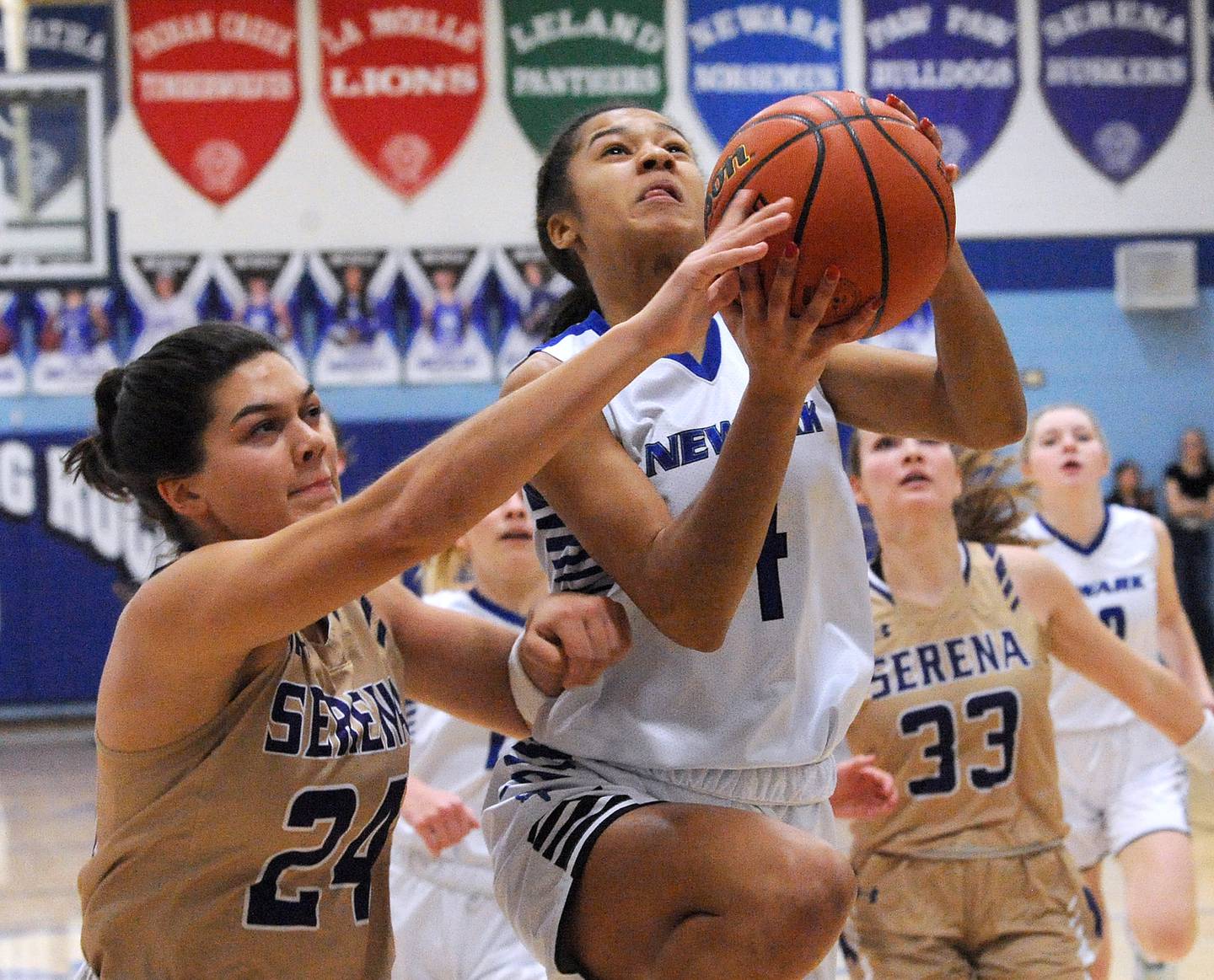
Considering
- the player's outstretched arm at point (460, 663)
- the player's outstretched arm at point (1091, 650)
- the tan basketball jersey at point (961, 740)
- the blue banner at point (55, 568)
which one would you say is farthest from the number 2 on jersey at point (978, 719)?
the blue banner at point (55, 568)

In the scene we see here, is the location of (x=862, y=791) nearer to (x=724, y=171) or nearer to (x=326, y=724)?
(x=326, y=724)

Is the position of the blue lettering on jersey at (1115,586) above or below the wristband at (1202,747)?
above

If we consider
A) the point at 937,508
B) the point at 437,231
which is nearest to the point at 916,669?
the point at 937,508

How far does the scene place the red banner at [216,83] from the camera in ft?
34.3

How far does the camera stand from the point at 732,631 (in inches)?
81.6

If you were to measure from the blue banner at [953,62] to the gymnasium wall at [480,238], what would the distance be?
84 mm

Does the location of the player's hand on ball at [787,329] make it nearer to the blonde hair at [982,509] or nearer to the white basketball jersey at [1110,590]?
the blonde hair at [982,509]

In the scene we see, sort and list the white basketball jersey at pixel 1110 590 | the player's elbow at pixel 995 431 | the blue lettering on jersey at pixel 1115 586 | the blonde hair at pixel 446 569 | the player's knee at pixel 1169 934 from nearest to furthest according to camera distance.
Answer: the player's elbow at pixel 995 431 < the player's knee at pixel 1169 934 < the blonde hair at pixel 446 569 < the white basketball jersey at pixel 1110 590 < the blue lettering on jersey at pixel 1115 586

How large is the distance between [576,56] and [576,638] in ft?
30.5

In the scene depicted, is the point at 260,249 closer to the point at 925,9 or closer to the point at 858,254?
the point at 925,9

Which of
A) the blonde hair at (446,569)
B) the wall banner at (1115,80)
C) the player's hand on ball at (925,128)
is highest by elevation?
the wall banner at (1115,80)

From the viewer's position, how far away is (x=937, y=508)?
3451 millimetres

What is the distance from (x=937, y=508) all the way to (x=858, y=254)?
1729 millimetres

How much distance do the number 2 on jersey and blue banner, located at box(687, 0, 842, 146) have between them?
7817mm
